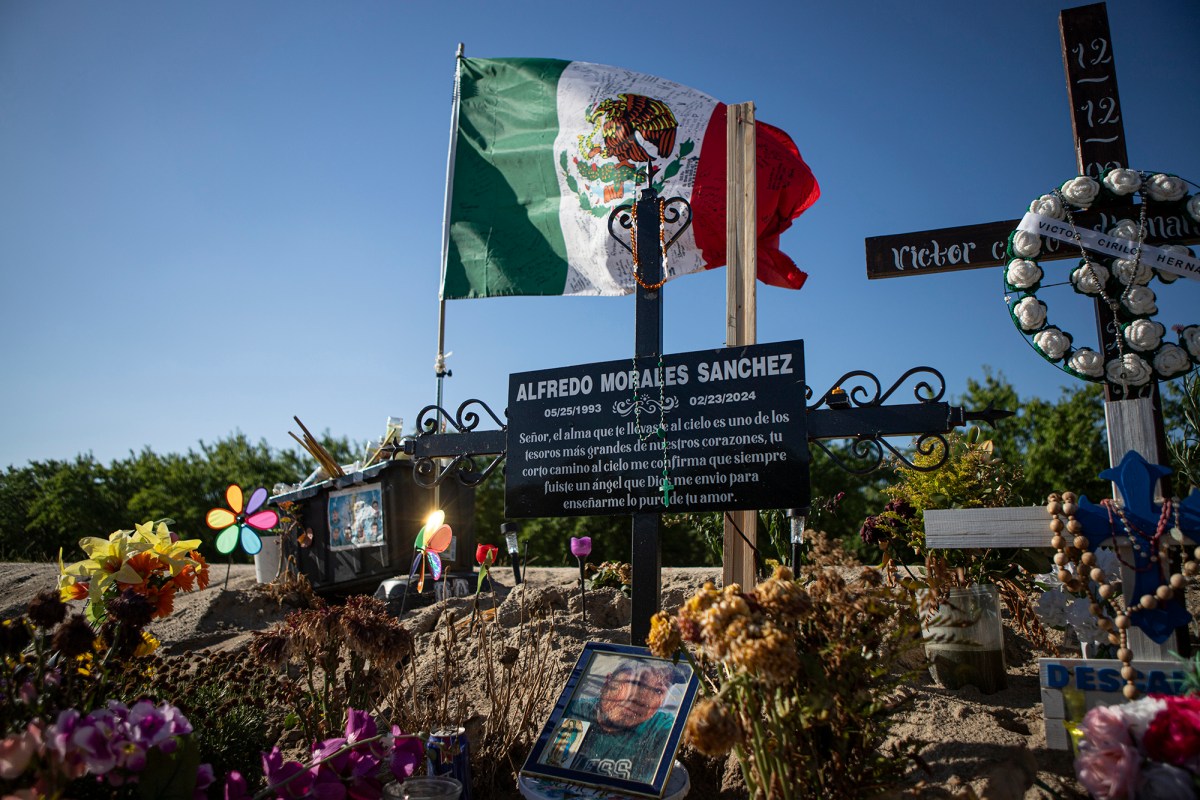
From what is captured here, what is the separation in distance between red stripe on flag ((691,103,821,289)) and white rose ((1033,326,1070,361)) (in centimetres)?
393

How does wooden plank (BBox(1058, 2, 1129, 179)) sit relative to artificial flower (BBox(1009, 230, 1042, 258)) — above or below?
above

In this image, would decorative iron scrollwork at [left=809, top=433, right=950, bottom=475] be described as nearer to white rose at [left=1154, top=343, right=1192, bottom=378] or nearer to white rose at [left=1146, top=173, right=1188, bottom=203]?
white rose at [left=1154, top=343, right=1192, bottom=378]

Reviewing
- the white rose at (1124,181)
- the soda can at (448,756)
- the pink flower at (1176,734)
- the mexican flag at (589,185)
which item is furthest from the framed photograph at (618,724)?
the mexican flag at (589,185)

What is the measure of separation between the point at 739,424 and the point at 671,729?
4.26 ft

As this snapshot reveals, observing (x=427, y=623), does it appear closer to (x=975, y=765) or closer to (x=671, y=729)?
(x=671, y=729)

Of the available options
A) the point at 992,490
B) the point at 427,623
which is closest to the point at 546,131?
the point at 427,623

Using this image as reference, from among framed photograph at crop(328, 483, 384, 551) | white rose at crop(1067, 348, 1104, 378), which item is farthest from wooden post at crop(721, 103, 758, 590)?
framed photograph at crop(328, 483, 384, 551)

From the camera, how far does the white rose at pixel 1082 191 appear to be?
301 cm

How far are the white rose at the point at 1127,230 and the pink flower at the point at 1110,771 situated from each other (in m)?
1.98

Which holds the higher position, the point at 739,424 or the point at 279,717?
the point at 739,424

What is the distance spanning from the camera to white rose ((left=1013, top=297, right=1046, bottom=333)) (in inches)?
119

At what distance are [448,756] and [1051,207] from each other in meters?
3.10

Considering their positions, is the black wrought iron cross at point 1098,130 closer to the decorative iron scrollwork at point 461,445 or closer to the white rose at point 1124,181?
the white rose at point 1124,181

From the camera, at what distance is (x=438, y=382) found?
7.25 m
